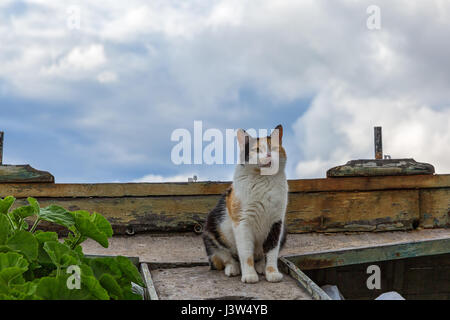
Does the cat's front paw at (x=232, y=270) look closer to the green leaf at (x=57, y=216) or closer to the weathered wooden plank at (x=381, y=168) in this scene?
the green leaf at (x=57, y=216)

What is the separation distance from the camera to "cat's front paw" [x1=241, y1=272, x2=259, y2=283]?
7.38 ft

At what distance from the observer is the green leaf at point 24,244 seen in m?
1.58

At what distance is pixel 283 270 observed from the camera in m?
2.56

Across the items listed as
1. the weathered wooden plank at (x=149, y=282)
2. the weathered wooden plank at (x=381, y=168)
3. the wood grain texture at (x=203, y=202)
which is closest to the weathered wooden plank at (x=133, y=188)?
the wood grain texture at (x=203, y=202)

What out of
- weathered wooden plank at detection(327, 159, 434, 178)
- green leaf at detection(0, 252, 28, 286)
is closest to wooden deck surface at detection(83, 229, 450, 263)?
weathered wooden plank at detection(327, 159, 434, 178)

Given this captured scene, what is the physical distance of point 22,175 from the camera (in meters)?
3.73

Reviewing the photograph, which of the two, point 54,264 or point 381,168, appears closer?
point 54,264

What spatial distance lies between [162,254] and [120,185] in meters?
0.86

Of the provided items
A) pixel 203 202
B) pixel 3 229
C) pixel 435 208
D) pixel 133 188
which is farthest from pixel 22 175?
pixel 435 208

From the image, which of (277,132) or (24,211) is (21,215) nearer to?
(24,211)

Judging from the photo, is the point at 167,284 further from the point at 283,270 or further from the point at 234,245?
the point at 283,270

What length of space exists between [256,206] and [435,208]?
250 centimetres
